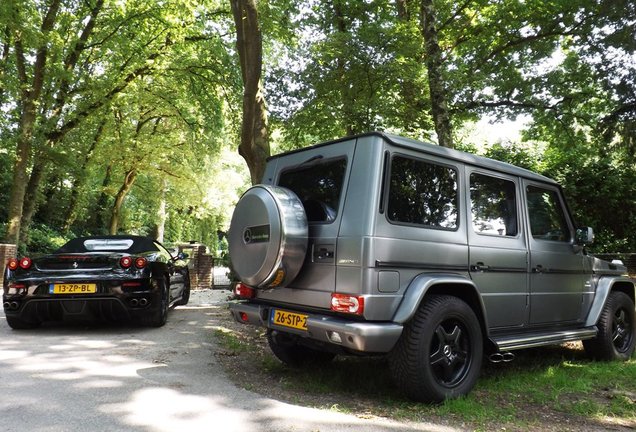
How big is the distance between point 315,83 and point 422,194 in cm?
692

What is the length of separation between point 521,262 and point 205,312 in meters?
6.13

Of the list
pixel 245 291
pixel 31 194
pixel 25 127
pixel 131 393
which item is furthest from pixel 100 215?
pixel 131 393

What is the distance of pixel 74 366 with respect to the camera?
190 inches

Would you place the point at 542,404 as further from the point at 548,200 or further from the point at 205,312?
the point at 205,312

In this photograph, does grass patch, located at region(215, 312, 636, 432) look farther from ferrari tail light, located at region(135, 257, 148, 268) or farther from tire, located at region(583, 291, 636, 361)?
ferrari tail light, located at region(135, 257, 148, 268)

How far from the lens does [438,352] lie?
13.3 ft

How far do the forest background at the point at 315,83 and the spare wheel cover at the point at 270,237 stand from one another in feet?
14.1

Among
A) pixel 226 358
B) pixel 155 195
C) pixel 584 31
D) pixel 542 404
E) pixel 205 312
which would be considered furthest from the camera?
pixel 155 195

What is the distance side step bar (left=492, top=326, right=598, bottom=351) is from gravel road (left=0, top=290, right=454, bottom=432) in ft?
4.39

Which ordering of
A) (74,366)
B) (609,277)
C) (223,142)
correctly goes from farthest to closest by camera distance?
(223,142), (609,277), (74,366)

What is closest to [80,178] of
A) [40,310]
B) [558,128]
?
[40,310]

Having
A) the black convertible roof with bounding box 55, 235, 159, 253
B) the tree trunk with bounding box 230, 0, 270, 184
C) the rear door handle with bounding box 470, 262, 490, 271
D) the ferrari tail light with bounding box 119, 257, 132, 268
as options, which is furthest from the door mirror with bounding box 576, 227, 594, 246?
the black convertible roof with bounding box 55, 235, 159, 253

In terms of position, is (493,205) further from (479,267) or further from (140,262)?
(140,262)

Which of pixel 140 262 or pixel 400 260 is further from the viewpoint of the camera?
pixel 140 262
